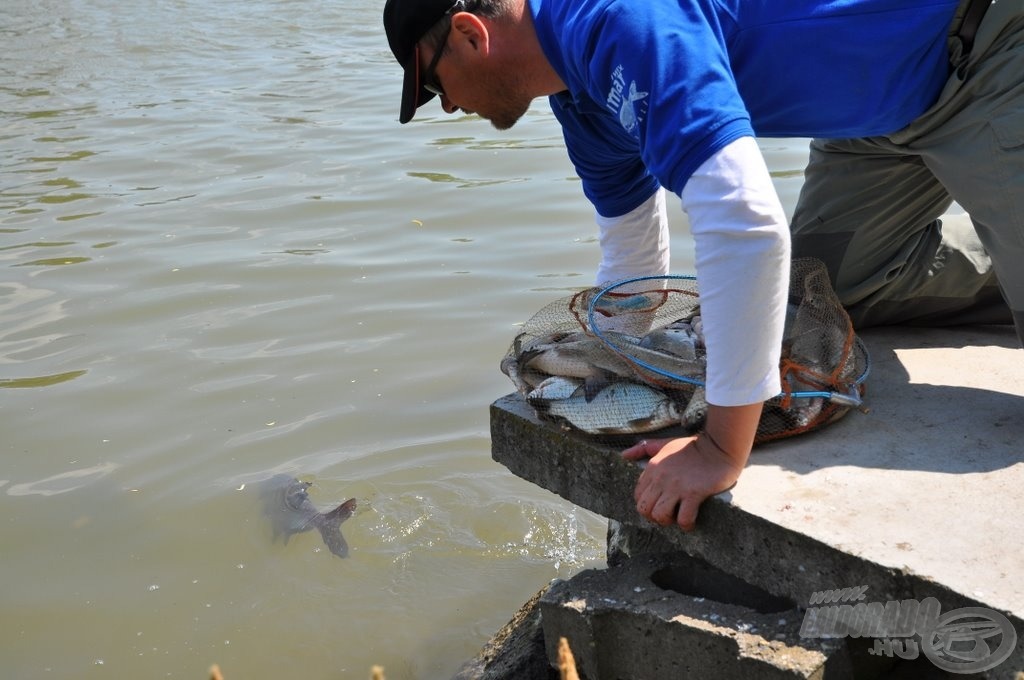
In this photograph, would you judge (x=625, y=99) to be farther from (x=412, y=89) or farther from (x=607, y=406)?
(x=607, y=406)

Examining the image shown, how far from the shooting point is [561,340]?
3646 millimetres

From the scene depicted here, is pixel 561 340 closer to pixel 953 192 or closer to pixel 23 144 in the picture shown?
pixel 953 192

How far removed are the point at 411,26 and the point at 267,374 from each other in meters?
3.21

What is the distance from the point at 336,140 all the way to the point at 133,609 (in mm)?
6067

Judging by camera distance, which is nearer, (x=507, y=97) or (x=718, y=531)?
(x=718, y=531)

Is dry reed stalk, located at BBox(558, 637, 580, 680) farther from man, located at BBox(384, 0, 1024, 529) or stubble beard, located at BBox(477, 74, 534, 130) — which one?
stubble beard, located at BBox(477, 74, 534, 130)

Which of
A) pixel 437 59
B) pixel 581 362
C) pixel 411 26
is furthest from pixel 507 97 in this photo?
pixel 581 362

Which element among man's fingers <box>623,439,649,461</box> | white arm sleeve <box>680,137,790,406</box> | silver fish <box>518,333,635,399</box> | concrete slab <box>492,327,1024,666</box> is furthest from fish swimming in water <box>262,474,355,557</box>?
white arm sleeve <box>680,137,790,406</box>

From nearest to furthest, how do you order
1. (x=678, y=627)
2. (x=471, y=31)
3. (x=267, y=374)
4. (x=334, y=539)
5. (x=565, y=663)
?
(x=565, y=663) → (x=678, y=627) → (x=471, y=31) → (x=334, y=539) → (x=267, y=374)

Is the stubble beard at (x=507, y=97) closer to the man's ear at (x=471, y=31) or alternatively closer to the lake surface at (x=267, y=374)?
the man's ear at (x=471, y=31)

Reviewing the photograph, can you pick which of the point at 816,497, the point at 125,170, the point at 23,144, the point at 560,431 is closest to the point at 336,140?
the point at 125,170

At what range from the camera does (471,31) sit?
3.05 meters

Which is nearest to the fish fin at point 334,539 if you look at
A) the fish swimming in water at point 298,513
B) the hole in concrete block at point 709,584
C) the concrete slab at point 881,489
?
the fish swimming in water at point 298,513

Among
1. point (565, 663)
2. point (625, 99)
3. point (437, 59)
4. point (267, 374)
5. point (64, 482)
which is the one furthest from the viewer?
point (267, 374)
